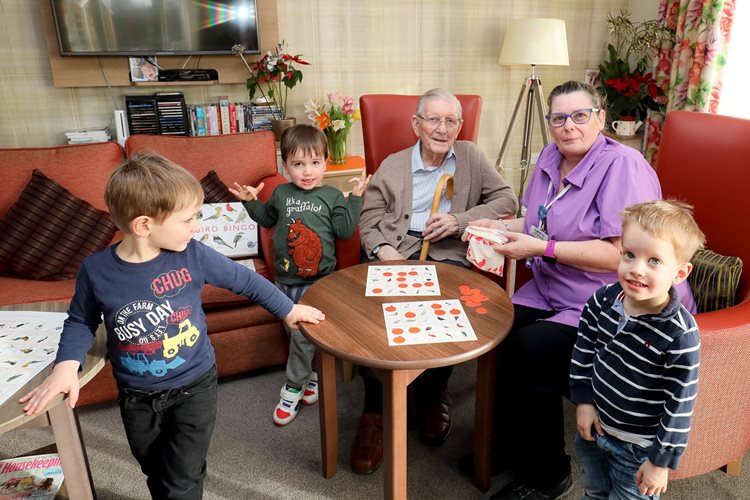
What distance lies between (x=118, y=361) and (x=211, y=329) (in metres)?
0.93

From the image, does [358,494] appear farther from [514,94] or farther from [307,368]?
[514,94]

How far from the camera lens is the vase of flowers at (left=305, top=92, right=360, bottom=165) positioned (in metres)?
3.36

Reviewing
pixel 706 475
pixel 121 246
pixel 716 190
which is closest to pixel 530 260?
pixel 716 190

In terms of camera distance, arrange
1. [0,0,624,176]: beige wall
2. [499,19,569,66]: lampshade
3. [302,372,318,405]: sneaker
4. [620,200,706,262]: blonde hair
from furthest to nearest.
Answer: [499,19,569,66]: lampshade < [0,0,624,176]: beige wall < [302,372,318,405]: sneaker < [620,200,706,262]: blonde hair

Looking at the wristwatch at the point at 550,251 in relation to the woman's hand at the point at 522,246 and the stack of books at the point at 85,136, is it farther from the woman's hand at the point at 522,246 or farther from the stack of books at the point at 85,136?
the stack of books at the point at 85,136

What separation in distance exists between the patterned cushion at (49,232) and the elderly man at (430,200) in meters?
1.17

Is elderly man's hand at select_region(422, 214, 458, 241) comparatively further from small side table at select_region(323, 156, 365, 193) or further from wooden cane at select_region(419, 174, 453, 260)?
small side table at select_region(323, 156, 365, 193)

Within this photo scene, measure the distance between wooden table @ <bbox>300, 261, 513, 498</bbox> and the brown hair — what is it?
1.57 feet

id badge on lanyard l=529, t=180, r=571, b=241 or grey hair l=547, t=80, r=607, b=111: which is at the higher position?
grey hair l=547, t=80, r=607, b=111

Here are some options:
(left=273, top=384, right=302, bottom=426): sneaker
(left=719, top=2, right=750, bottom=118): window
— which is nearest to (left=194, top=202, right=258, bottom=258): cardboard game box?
(left=273, top=384, right=302, bottom=426): sneaker

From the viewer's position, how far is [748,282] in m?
1.67

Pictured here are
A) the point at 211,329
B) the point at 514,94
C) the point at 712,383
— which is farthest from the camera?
the point at 514,94

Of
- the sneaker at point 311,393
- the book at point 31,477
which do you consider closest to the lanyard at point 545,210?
the sneaker at point 311,393

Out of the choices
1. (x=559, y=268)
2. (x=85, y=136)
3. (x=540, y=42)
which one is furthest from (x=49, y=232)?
(x=540, y=42)
